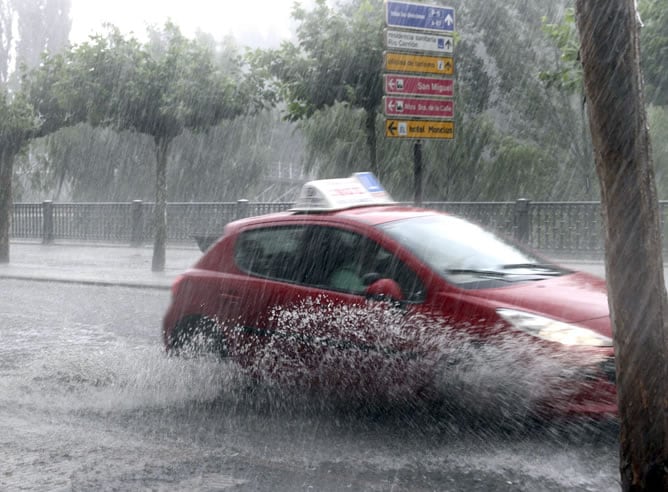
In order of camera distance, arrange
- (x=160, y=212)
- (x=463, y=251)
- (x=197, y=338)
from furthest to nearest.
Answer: (x=160, y=212) < (x=197, y=338) < (x=463, y=251)

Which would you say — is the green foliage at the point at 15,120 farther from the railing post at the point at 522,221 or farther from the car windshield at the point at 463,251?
the car windshield at the point at 463,251

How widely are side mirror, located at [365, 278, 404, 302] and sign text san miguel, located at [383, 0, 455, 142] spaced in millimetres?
8045

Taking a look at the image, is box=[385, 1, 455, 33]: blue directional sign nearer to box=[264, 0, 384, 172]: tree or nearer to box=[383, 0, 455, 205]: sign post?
box=[383, 0, 455, 205]: sign post

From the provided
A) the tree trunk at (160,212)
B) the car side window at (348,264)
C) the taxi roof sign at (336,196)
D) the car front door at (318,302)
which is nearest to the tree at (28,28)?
the tree trunk at (160,212)

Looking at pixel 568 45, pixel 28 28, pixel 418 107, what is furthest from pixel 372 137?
pixel 28 28

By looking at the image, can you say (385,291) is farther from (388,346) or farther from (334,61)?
(334,61)

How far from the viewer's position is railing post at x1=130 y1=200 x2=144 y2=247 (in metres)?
29.0

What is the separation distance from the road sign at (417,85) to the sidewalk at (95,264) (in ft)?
17.5

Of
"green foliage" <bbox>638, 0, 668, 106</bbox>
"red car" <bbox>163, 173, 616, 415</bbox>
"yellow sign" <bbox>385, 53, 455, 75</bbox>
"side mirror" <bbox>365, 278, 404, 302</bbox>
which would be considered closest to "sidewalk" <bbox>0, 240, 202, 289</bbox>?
"yellow sign" <bbox>385, 53, 455, 75</bbox>

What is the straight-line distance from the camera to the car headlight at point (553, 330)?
17.6ft

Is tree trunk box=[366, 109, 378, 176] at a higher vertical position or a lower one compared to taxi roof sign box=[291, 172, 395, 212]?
higher

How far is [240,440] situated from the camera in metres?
5.89

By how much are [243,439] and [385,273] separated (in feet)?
4.51

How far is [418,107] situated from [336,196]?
763 centimetres
